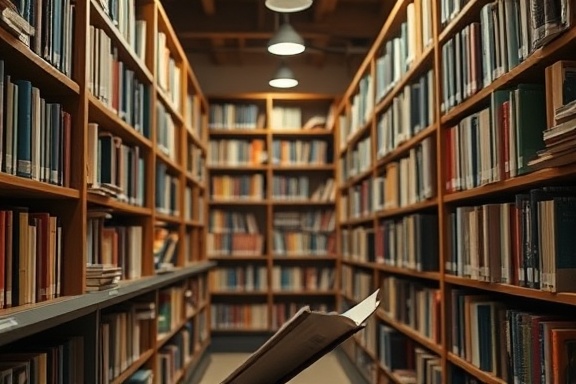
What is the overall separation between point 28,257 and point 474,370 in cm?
173

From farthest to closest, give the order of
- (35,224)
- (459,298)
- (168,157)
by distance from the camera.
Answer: (168,157)
(459,298)
(35,224)

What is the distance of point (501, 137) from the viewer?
2.30 metres

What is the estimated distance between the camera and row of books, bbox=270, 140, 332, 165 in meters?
7.04

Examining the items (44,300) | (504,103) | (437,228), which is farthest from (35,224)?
(437,228)

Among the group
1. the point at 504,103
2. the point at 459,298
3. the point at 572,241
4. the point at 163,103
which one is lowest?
the point at 459,298

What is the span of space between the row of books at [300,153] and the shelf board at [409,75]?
2.41 m

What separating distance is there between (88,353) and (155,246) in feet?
5.33

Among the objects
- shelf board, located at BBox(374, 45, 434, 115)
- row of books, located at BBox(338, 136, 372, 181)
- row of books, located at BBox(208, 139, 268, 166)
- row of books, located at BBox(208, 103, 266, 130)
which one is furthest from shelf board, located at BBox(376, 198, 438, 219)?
row of books, located at BBox(208, 103, 266, 130)

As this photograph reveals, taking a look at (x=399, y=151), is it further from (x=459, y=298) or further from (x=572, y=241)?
(x=572, y=241)

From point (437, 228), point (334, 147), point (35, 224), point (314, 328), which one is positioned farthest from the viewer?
point (334, 147)

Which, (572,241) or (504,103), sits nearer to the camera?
(572,241)

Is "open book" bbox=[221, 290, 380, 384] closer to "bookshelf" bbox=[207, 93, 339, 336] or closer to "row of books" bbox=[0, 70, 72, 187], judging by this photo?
"row of books" bbox=[0, 70, 72, 187]

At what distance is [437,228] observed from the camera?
3408 millimetres

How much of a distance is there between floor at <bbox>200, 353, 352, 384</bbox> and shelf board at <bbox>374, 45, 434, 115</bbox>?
7.24ft
